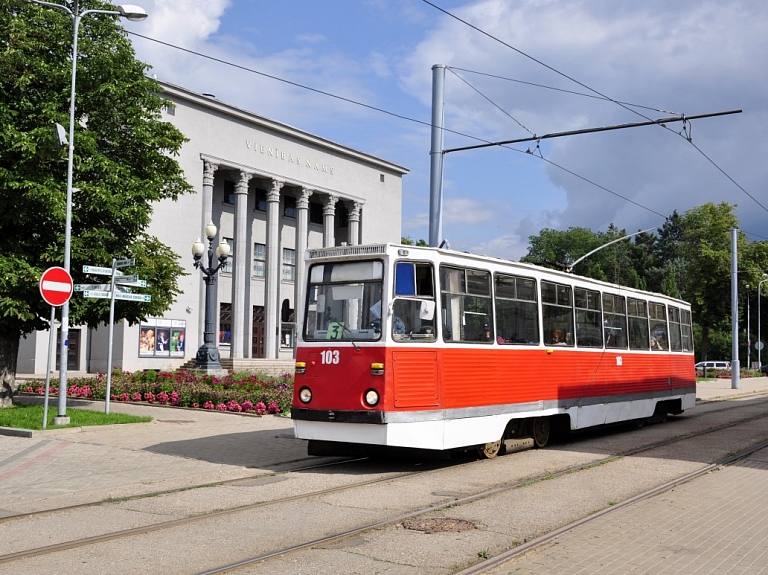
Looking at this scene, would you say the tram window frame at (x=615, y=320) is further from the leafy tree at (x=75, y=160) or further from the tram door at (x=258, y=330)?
the tram door at (x=258, y=330)

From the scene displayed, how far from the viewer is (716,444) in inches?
634

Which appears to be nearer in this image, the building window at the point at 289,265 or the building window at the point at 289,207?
the building window at the point at 289,265

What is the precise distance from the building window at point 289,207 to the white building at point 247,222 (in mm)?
64

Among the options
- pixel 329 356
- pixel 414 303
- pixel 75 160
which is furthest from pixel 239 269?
pixel 414 303

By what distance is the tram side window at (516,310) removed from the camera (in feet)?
43.2

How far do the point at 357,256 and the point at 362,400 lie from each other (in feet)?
6.56

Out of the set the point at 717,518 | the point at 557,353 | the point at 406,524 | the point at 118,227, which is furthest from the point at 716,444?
the point at 118,227

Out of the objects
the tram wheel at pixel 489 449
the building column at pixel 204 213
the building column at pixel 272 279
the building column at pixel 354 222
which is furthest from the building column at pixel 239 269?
the tram wheel at pixel 489 449

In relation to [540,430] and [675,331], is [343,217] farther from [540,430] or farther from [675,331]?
[540,430]

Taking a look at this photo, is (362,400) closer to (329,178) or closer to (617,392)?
(617,392)

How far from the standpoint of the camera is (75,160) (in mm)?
18812

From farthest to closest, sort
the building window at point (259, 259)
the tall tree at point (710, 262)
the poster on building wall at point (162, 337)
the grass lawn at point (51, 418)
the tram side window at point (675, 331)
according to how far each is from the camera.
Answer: the tall tree at point (710, 262) → the building window at point (259, 259) → the poster on building wall at point (162, 337) → the tram side window at point (675, 331) → the grass lawn at point (51, 418)

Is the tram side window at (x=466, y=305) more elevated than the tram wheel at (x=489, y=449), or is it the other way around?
the tram side window at (x=466, y=305)

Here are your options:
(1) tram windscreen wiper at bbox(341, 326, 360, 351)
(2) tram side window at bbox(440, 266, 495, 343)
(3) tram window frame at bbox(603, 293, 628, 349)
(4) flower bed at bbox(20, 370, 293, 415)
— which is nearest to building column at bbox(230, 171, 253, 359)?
(4) flower bed at bbox(20, 370, 293, 415)
